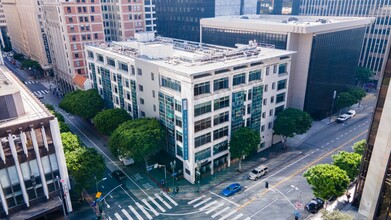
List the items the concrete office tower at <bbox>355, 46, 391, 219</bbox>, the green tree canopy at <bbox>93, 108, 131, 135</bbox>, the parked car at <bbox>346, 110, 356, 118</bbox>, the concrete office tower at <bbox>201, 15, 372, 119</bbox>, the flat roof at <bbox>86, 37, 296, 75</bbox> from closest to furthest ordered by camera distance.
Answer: the concrete office tower at <bbox>355, 46, 391, 219</bbox> < the flat roof at <bbox>86, 37, 296, 75</bbox> < the green tree canopy at <bbox>93, 108, 131, 135</bbox> < the concrete office tower at <bbox>201, 15, 372, 119</bbox> < the parked car at <bbox>346, 110, 356, 118</bbox>

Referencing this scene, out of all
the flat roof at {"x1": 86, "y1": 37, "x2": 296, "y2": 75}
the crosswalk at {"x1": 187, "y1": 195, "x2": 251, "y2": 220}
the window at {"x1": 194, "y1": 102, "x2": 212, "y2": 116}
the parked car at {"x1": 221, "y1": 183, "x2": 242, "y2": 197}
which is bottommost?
the crosswalk at {"x1": 187, "y1": 195, "x2": 251, "y2": 220}

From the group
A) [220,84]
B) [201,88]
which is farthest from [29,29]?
[220,84]

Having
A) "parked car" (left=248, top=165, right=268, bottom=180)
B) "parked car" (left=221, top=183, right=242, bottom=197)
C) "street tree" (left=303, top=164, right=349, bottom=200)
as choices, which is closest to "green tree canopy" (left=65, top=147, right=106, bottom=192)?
"parked car" (left=221, top=183, right=242, bottom=197)

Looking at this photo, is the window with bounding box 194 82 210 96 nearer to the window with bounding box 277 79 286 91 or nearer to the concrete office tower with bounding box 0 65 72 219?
the window with bounding box 277 79 286 91

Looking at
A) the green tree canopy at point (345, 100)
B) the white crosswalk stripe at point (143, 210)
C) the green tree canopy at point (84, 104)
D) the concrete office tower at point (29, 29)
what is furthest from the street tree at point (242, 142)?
the concrete office tower at point (29, 29)

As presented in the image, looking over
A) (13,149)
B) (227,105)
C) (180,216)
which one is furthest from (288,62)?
(13,149)

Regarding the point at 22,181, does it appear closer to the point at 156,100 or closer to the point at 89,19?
the point at 156,100

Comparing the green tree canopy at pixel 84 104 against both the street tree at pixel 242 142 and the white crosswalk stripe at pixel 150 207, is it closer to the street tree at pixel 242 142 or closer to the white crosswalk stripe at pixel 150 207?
the white crosswalk stripe at pixel 150 207
